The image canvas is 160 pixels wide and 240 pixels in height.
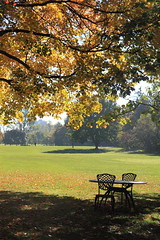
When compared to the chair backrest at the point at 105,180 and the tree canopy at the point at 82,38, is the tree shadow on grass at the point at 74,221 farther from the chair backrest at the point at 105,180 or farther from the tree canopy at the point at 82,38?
the tree canopy at the point at 82,38

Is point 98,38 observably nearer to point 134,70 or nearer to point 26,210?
point 134,70

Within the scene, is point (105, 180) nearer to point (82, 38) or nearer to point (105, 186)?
point (105, 186)

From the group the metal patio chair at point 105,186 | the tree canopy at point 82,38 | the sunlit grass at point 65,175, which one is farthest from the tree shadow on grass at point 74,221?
the tree canopy at point 82,38

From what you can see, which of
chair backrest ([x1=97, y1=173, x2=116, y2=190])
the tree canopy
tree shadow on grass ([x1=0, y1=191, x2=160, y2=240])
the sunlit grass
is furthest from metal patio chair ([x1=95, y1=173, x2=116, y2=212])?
the tree canopy

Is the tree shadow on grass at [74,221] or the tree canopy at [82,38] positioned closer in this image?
the tree shadow on grass at [74,221]

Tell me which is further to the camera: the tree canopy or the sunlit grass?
the sunlit grass

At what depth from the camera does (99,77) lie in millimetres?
13625

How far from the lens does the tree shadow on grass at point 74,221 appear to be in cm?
694

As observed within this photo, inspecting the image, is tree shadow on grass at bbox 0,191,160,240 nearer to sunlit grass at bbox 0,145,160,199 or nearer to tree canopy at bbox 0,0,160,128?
sunlit grass at bbox 0,145,160,199

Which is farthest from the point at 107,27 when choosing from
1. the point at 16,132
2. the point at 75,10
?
the point at 16,132

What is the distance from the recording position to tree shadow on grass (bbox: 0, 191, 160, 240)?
6.94 meters

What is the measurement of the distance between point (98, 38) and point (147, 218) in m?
7.24

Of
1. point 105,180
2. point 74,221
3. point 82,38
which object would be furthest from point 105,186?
point 82,38

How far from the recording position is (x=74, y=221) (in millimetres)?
8320
